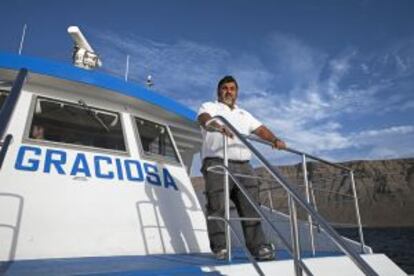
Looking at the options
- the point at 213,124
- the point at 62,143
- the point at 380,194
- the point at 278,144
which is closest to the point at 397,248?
the point at 278,144

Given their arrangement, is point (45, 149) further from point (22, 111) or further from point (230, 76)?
point (230, 76)

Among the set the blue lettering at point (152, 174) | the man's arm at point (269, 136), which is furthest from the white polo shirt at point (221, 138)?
the blue lettering at point (152, 174)

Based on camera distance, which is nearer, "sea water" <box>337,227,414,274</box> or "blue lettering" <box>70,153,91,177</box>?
"blue lettering" <box>70,153,91,177</box>

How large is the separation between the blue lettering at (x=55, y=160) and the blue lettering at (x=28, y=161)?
92mm

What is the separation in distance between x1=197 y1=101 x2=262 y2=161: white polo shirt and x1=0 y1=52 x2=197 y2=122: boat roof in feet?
3.55

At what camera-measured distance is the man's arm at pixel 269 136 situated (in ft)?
13.8

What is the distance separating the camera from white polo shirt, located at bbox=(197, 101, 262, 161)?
398cm

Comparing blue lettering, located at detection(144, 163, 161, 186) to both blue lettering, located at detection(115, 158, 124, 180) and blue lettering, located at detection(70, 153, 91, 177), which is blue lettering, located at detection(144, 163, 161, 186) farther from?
blue lettering, located at detection(70, 153, 91, 177)

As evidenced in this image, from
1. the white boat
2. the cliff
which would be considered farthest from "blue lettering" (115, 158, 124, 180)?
the cliff

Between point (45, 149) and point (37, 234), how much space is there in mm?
913

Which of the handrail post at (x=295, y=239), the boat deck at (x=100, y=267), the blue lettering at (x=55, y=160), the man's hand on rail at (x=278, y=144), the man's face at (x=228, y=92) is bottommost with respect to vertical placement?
the boat deck at (x=100, y=267)

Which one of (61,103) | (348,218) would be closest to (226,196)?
(61,103)

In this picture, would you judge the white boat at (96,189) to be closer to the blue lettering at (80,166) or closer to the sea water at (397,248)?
the blue lettering at (80,166)

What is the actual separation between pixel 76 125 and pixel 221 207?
2061mm
